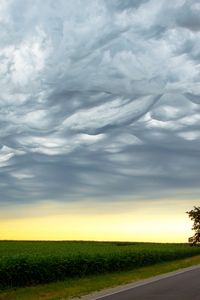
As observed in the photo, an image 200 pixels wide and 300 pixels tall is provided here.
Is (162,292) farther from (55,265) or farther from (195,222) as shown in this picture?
(195,222)

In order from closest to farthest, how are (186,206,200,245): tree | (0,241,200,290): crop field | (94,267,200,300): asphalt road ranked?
(94,267,200,300): asphalt road
(0,241,200,290): crop field
(186,206,200,245): tree

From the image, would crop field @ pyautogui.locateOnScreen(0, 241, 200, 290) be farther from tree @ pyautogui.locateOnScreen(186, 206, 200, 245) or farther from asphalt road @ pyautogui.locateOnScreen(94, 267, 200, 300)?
tree @ pyautogui.locateOnScreen(186, 206, 200, 245)

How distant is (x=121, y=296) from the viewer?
19.7 meters

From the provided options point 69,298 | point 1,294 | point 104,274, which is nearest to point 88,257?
point 104,274

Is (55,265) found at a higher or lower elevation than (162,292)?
higher

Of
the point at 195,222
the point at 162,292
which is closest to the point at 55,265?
the point at 162,292

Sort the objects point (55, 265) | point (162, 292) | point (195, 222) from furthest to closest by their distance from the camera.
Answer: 1. point (195, 222)
2. point (55, 265)
3. point (162, 292)

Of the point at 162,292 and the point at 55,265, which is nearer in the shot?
the point at 162,292

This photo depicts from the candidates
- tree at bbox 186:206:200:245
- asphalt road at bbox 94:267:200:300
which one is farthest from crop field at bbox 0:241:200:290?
tree at bbox 186:206:200:245

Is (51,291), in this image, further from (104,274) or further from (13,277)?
(104,274)

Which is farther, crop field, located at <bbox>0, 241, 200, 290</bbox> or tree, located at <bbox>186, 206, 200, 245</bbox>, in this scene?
tree, located at <bbox>186, 206, 200, 245</bbox>

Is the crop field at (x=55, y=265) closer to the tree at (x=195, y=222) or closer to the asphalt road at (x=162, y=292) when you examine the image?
the asphalt road at (x=162, y=292)

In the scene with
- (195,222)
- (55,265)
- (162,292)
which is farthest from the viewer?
(195,222)

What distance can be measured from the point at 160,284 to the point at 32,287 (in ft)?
19.2
